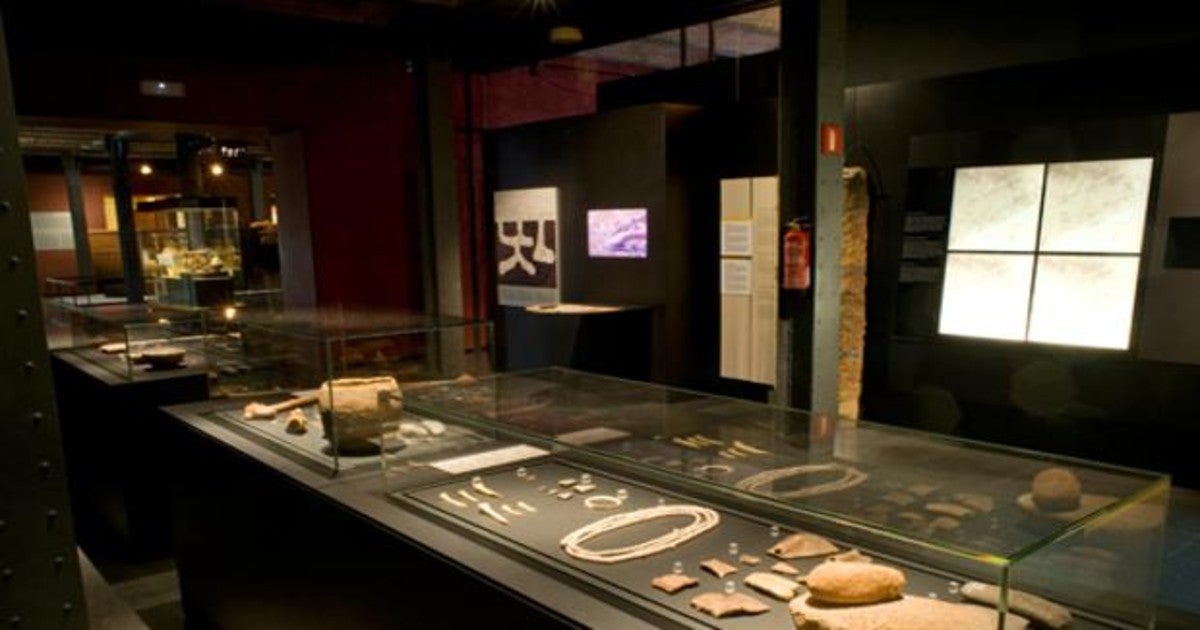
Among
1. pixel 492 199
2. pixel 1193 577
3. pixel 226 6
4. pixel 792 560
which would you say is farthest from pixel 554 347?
pixel 792 560

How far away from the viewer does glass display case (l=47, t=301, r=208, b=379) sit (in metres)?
4.67

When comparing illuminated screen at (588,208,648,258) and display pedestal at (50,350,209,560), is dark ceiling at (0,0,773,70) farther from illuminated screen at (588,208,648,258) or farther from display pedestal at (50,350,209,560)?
display pedestal at (50,350,209,560)

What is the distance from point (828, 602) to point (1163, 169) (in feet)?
13.9

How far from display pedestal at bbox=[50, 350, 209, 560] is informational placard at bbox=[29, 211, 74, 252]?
14150 mm

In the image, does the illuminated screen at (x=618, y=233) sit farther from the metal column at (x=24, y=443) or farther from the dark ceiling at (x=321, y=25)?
the metal column at (x=24, y=443)

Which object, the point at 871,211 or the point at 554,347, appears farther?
the point at 554,347

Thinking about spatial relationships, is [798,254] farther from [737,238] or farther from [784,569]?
[784,569]

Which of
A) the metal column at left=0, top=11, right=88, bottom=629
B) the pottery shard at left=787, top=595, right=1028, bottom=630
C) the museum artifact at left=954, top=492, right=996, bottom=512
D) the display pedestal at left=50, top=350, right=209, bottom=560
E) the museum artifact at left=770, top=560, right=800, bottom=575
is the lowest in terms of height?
the display pedestal at left=50, top=350, right=209, bottom=560

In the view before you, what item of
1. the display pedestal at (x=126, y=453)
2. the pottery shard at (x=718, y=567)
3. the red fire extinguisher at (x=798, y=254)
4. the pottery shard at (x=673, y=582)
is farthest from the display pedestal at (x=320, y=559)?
the red fire extinguisher at (x=798, y=254)

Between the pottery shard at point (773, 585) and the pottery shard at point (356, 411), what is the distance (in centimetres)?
152

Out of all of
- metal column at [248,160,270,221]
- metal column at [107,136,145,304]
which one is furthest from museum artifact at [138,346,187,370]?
metal column at [248,160,270,221]

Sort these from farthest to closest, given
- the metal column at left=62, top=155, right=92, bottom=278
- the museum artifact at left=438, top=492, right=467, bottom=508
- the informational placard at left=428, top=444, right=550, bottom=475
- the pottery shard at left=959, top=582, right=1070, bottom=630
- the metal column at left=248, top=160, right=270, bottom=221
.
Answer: the metal column at left=248, top=160, right=270, bottom=221 → the metal column at left=62, top=155, right=92, bottom=278 → the informational placard at left=428, top=444, right=550, bottom=475 → the museum artifact at left=438, top=492, right=467, bottom=508 → the pottery shard at left=959, top=582, right=1070, bottom=630

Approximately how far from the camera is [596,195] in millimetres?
8062

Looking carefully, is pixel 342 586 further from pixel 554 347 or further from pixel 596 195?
pixel 596 195
